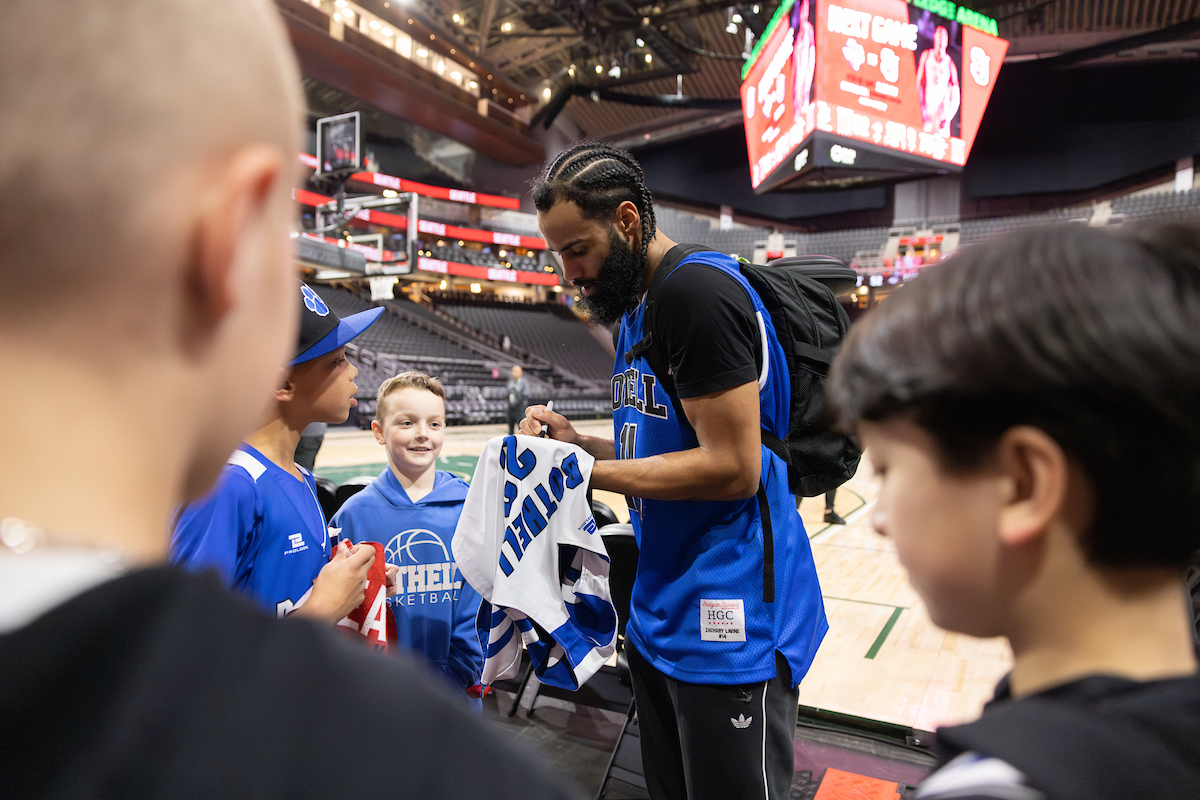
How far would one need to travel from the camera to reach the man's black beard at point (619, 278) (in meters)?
1.62

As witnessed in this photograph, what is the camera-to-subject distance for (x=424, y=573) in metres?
2.06

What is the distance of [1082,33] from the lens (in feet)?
60.5

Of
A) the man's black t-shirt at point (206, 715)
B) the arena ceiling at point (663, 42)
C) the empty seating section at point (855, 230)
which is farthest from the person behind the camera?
the empty seating section at point (855, 230)

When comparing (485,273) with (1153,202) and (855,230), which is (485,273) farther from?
(1153,202)

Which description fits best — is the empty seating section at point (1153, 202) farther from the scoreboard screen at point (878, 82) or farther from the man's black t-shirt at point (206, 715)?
the man's black t-shirt at point (206, 715)

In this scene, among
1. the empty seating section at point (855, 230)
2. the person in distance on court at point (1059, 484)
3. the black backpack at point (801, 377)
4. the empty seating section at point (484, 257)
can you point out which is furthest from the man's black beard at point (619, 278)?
the empty seating section at point (484, 257)

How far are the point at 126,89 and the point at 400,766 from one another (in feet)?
1.12

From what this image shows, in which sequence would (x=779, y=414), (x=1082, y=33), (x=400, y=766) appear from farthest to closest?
(x=1082, y=33) < (x=779, y=414) < (x=400, y=766)

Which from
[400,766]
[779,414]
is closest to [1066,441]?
[400,766]

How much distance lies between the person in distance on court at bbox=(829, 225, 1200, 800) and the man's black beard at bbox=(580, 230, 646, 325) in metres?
1.08

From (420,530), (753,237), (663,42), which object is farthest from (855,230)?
(420,530)

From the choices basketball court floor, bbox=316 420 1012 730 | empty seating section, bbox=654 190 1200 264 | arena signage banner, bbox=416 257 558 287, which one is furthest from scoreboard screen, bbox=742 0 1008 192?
arena signage banner, bbox=416 257 558 287

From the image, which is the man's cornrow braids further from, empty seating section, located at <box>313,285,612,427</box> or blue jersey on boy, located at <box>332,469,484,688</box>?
empty seating section, located at <box>313,285,612,427</box>

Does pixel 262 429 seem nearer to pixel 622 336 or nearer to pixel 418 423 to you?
pixel 418 423
